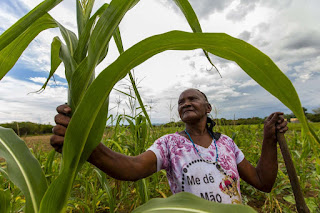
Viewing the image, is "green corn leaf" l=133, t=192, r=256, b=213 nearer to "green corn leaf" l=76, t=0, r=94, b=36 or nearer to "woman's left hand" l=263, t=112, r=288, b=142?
"green corn leaf" l=76, t=0, r=94, b=36

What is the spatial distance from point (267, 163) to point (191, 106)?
2.05 ft

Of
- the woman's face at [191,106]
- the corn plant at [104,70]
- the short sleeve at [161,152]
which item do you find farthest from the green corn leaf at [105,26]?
the woman's face at [191,106]

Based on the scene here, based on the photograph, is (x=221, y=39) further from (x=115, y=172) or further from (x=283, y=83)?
(x=115, y=172)

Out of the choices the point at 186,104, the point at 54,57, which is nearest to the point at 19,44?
the point at 54,57

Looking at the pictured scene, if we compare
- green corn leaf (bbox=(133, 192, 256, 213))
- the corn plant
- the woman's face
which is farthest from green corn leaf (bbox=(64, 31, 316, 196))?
the woman's face

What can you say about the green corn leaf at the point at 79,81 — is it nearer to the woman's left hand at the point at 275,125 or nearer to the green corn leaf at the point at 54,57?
the green corn leaf at the point at 54,57

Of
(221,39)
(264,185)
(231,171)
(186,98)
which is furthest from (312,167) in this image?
(221,39)

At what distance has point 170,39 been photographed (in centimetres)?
41

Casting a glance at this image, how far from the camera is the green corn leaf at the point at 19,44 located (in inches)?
23.2

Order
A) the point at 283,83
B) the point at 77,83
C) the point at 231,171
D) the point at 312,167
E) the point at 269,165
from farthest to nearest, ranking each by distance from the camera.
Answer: the point at 312,167 < the point at 269,165 < the point at 231,171 < the point at 77,83 < the point at 283,83

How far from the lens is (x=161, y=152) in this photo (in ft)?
3.76

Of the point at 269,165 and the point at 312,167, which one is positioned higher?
the point at 269,165

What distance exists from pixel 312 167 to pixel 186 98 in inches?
94.6

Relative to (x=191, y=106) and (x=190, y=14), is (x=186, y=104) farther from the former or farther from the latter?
(x=190, y=14)
